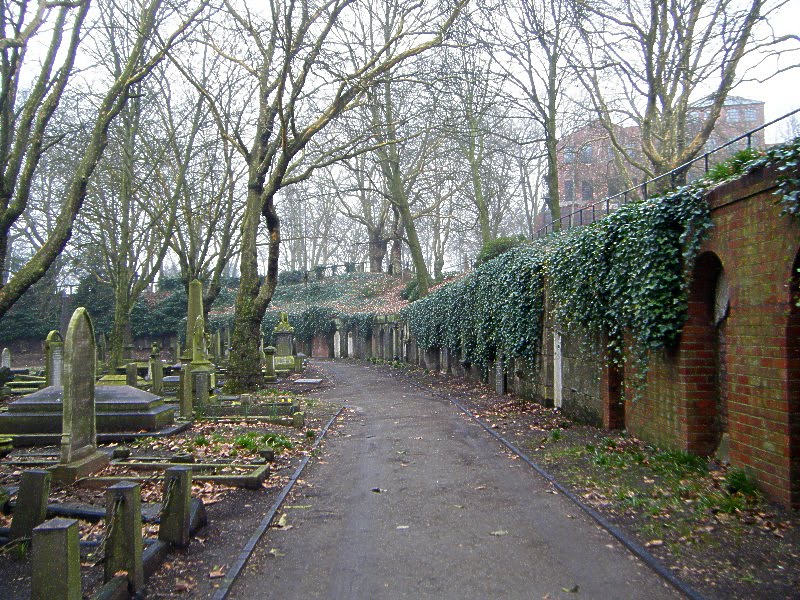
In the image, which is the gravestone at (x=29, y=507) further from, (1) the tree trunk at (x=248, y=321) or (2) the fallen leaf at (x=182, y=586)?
(1) the tree trunk at (x=248, y=321)

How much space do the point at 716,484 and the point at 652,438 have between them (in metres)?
2.18

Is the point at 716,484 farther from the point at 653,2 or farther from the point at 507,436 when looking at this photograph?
the point at 653,2

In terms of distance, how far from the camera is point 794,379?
5.75m

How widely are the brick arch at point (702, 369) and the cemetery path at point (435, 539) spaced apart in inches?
74.1

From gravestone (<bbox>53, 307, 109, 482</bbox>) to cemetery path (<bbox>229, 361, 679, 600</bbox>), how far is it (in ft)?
7.98

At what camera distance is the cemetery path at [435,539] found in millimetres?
4691

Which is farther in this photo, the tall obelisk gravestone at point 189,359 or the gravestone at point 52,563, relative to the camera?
the tall obelisk gravestone at point 189,359

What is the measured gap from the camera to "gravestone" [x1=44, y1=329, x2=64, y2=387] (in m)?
14.1

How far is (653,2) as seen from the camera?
14.2 meters

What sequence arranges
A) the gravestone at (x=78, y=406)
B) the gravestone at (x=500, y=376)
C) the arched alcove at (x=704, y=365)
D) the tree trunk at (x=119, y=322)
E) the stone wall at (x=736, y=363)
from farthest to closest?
1. the tree trunk at (x=119, y=322)
2. the gravestone at (x=500, y=376)
3. the arched alcove at (x=704, y=365)
4. the gravestone at (x=78, y=406)
5. the stone wall at (x=736, y=363)

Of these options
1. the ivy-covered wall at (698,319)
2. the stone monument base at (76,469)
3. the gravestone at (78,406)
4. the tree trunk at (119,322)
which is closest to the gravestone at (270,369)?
the tree trunk at (119,322)

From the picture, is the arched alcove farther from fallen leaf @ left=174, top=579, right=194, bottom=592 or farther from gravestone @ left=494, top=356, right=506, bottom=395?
gravestone @ left=494, top=356, right=506, bottom=395

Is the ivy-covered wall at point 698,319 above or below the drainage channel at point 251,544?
above

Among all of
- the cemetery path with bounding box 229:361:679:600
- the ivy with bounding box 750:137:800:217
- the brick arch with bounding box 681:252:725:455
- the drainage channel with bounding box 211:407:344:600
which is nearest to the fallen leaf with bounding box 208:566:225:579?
the drainage channel with bounding box 211:407:344:600
